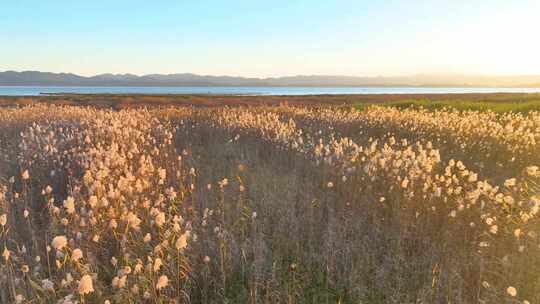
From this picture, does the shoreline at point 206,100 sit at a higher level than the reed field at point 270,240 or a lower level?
higher

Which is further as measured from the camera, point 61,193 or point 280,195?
point 61,193

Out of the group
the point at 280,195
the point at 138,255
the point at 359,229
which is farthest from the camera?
the point at 280,195

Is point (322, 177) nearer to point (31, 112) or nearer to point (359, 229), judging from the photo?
point (359, 229)

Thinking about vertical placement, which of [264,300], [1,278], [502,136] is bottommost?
[264,300]

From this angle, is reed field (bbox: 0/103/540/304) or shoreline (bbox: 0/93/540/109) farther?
shoreline (bbox: 0/93/540/109)

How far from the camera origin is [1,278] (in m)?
2.80

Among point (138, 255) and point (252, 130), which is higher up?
point (252, 130)

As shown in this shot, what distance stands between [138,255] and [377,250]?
2.29 m

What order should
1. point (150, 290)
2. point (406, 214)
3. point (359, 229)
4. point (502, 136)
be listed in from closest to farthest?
point (150, 290) < point (359, 229) < point (406, 214) < point (502, 136)

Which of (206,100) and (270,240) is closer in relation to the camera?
(270,240)

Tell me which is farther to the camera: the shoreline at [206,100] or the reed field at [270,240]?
the shoreline at [206,100]

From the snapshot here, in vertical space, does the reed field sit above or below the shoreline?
A: below

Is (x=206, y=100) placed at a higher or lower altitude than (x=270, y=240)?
higher

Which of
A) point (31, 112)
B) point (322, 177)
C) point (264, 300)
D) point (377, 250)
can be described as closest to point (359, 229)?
point (377, 250)
